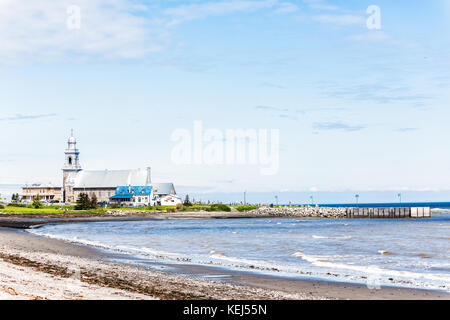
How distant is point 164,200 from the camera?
152 m

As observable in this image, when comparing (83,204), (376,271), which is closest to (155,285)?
(376,271)

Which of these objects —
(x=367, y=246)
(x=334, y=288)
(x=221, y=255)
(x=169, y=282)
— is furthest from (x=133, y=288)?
(x=367, y=246)

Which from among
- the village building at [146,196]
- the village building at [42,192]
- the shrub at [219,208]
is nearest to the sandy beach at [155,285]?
the shrub at [219,208]

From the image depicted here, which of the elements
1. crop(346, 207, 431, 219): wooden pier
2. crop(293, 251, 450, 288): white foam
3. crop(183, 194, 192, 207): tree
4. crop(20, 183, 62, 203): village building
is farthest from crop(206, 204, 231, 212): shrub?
crop(293, 251, 450, 288): white foam

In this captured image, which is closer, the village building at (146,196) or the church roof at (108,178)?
the village building at (146,196)

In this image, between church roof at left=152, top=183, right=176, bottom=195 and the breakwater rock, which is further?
church roof at left=152, top=183, right=176, bottom=195

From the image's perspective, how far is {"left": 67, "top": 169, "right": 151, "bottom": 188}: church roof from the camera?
162 meters

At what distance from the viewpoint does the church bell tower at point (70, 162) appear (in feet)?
548

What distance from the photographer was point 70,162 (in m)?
171

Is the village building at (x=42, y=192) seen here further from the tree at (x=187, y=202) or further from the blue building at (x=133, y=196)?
the tree at (x=187, y=202)

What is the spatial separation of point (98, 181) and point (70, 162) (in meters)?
13.1

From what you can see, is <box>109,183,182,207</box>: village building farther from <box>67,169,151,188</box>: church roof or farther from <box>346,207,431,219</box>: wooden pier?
<box>346,207,431,219</box>: wooden pier
